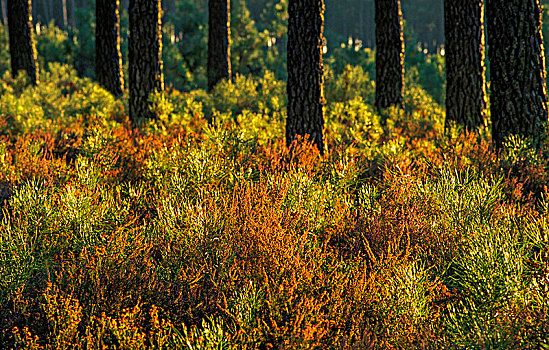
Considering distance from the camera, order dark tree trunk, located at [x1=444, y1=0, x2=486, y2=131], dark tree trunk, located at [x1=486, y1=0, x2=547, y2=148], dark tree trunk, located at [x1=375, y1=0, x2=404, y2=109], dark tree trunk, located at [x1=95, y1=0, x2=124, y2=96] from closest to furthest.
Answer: dark tree trunk, located at [x1=486, y1=0, x2=547, y2=148] → dark tree trunk, located at [x1=444, y1=0, x2=486, y2=131] → dark tree trunk, located at [x1=375, y1=0, x2=404, y2=109] → dark tree trunk, located at [x1=95, y1=0, x2=124, y2=96]

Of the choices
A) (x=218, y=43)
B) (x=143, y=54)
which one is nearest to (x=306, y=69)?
(x=143, y=54)

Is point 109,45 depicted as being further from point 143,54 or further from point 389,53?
point 389,53

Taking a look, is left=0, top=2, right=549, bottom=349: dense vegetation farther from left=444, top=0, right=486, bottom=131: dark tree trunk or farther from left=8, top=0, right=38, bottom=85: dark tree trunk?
left=8, top=0, right=38, bottom=85: dark tree trunk

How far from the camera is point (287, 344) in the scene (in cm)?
241

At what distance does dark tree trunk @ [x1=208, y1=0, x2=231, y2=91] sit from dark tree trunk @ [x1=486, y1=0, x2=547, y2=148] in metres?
9.99

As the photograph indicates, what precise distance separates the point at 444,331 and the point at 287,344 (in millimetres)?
915

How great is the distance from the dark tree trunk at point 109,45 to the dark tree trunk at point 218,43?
2.98 metres

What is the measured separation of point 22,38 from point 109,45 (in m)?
4.28

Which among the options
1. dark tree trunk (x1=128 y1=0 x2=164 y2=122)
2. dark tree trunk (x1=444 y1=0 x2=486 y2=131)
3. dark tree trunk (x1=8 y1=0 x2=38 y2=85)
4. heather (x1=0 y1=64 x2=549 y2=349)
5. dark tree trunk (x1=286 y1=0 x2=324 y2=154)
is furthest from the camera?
dark tree trunk (x1=8 y1=0 x2=38 y2=85)

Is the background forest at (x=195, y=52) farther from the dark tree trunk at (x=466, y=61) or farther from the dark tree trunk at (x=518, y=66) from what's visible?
the dark tree trunk at (x=518, y=66)

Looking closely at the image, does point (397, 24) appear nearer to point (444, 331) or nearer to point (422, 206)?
point (422, 206)

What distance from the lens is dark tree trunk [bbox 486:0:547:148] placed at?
558cm

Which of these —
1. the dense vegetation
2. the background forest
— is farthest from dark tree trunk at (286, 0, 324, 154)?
the background forest

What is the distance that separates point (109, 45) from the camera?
12758 mm
